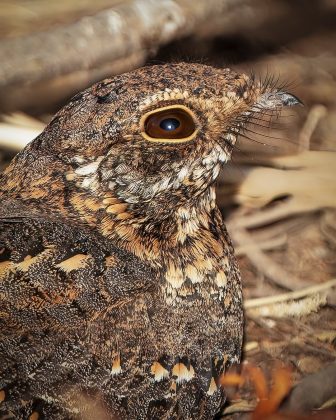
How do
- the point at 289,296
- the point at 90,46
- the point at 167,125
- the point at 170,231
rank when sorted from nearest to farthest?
the point at 167,125 → the point at 170,231 → the point at 289,296 → the point at 90,46

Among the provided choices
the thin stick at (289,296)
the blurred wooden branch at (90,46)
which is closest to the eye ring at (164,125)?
the thin stick at (289,296)

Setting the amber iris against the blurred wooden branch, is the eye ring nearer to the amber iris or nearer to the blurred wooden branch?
the amber iris

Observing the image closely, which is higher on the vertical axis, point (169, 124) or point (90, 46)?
point (90, 46)

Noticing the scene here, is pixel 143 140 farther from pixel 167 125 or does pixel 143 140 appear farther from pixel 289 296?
pixel 289 296

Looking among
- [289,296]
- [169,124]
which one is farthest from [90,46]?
[169,124]

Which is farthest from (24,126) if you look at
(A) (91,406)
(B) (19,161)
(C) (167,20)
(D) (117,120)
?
(A) (91,406)

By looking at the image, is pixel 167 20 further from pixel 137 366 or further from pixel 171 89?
pixel 137 366
